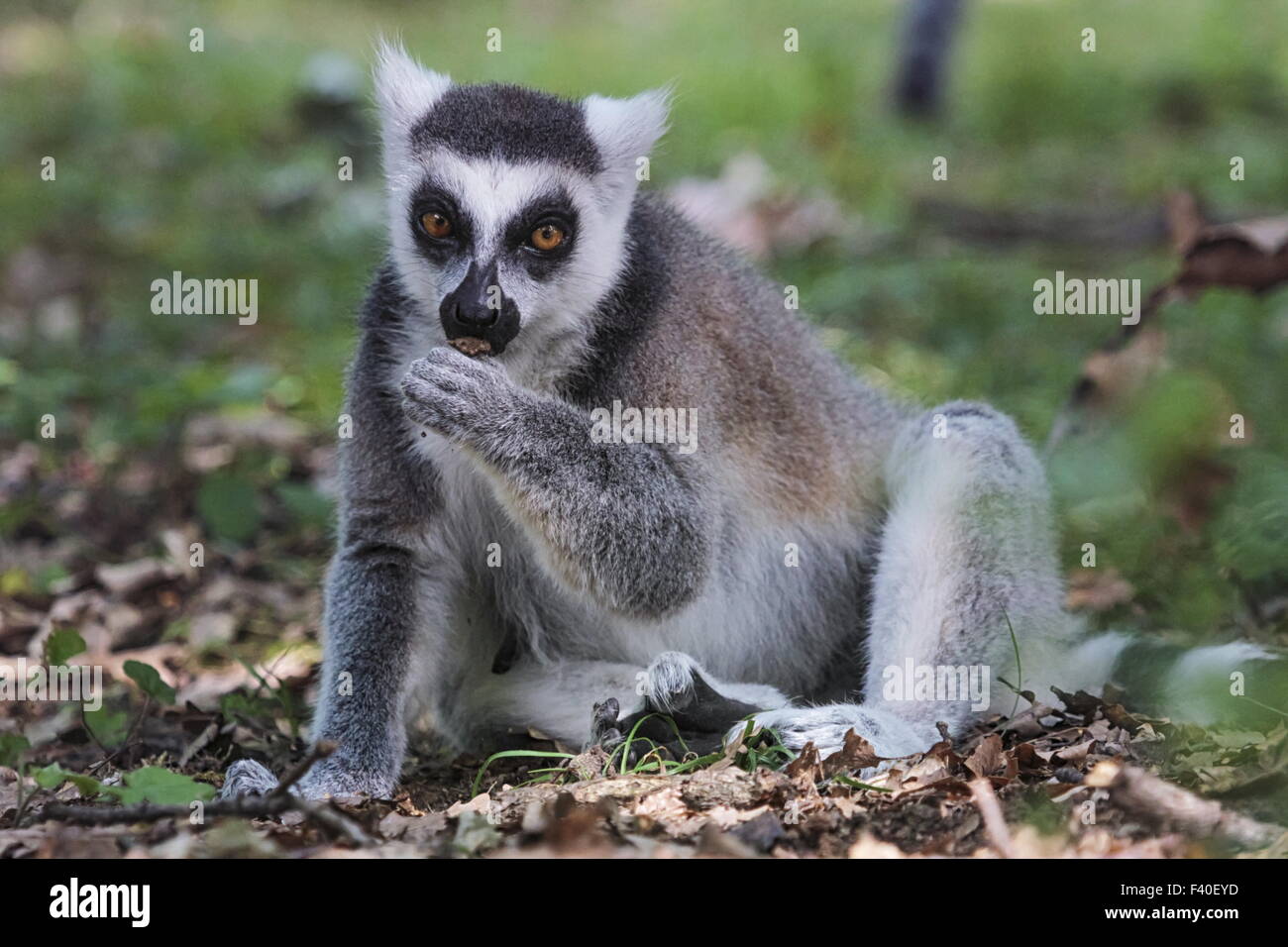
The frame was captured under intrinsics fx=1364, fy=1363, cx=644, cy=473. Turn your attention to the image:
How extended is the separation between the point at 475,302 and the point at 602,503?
931 millimetres

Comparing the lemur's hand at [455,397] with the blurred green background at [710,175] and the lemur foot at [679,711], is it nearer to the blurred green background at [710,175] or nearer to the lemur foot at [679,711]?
the lemur foot at [679,711]

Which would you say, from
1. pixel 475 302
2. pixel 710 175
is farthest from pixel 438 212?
pixel 710 175

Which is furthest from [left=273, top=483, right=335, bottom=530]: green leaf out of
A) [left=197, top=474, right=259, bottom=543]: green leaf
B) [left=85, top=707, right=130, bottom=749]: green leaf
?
[left=85, top=707, right=130, bottom=749]: green leaf

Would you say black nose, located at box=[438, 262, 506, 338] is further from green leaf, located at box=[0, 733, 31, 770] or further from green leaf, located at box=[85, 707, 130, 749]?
green leaf, located at box=[85, 707, 130, 749]

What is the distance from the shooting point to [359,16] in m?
24.5

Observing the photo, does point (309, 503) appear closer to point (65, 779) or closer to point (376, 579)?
point (376, 579)

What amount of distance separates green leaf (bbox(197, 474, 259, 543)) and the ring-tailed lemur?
7.81ft

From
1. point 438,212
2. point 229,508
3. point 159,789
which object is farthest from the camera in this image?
point 229,508

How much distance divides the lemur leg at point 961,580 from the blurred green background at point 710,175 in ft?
1.55

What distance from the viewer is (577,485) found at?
533cm

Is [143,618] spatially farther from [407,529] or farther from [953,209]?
[953,209]

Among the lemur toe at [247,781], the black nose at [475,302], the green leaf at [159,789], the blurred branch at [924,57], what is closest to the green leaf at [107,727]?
the lemur toe at [247,781]
